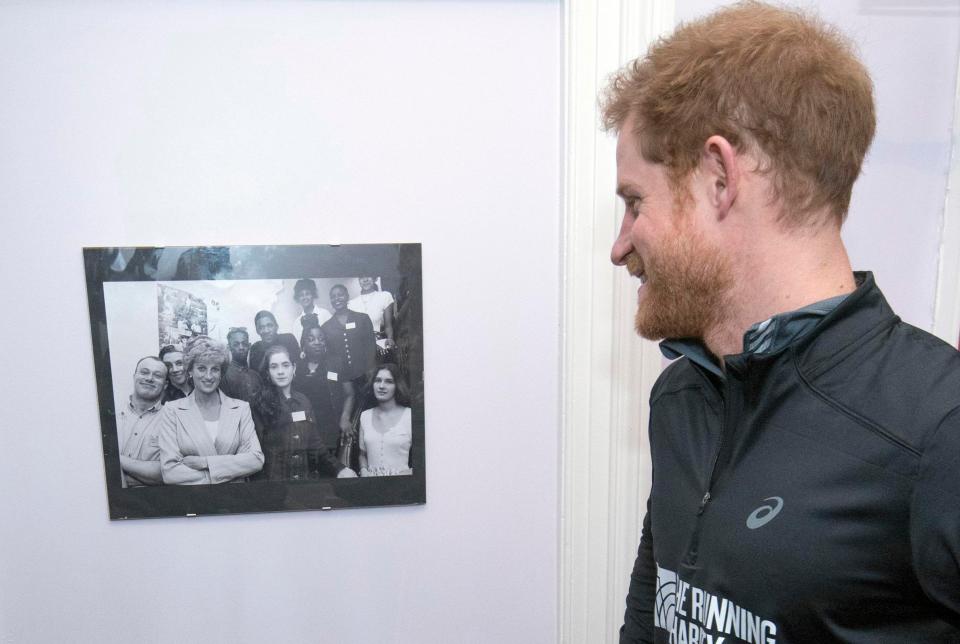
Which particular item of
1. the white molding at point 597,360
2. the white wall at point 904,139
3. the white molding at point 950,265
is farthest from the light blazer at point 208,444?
the white molding at point 950,265

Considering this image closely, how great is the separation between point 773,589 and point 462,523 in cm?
83

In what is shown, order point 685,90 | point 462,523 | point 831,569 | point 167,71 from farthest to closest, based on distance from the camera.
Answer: point 462,523
point 167,71
point 685,90
point 831,569

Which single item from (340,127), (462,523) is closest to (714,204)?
(340,127)

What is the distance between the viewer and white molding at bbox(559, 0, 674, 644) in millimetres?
1235

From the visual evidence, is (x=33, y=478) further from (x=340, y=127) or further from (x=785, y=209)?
(x=785, y=209)

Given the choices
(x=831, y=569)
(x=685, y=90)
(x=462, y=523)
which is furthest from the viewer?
(x=462, y=523)

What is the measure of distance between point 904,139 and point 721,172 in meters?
0.69

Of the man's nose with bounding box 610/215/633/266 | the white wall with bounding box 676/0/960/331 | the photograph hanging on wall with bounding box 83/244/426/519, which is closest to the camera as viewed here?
the man's nose with bounding box 610/215/633/266

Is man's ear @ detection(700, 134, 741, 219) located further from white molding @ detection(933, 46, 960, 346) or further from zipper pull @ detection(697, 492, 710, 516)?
white molding @ detection(933, 46, 960, 346)

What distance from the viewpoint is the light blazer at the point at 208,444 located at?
1.36 metres

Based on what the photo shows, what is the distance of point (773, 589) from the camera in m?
0.73

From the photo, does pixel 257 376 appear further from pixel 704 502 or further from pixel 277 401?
pixel 704 502

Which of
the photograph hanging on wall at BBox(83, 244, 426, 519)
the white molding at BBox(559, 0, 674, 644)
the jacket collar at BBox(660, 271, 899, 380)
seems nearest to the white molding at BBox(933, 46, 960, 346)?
the white molding at BBox(559, 0, 674, 644)

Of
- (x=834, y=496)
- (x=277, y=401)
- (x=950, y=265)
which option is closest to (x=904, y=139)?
(x=950, y=265)
